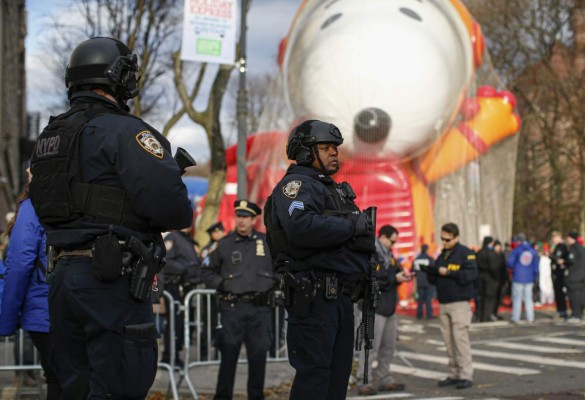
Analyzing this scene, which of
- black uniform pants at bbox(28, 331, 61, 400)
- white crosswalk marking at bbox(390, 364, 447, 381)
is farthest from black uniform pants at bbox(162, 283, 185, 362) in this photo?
black uniform pants at bbox(28, 331, 61, 400)

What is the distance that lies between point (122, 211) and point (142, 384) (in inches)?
28.8

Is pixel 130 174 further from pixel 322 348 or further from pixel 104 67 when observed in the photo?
pixel 322 348

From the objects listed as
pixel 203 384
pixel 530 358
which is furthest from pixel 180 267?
pixel 530 358

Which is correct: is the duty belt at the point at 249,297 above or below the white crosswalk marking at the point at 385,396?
above

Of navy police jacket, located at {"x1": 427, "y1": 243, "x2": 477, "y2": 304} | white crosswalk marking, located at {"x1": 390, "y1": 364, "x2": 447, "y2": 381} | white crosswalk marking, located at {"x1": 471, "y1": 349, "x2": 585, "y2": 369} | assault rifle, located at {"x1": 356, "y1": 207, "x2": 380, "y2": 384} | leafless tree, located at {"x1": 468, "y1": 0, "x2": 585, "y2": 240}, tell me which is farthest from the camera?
leafless tree, located at {"x1": 468, "y1": 0, "x2": 585, "y2": 240}

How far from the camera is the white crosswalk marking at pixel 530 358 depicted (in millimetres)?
11468

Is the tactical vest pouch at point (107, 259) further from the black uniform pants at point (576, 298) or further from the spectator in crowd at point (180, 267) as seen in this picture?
the black uniform pants at point (576, 298)

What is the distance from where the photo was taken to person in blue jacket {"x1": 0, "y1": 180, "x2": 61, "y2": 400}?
20.1ft

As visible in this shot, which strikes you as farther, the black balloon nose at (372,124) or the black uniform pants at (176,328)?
the black balloon nose at (372,124)

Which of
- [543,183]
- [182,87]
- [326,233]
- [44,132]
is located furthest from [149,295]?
[543,183]

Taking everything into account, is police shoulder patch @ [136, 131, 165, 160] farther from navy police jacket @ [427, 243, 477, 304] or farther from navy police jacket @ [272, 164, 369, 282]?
navy police jacket @ [427, 243, 477, 304]

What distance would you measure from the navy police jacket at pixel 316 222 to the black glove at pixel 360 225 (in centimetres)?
→ 3

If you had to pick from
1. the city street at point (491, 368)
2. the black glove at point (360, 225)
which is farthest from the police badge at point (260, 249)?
the black glove at point (360, 225)

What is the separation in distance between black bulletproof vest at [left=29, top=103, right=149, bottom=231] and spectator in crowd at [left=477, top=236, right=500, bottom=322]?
48.7 ft
